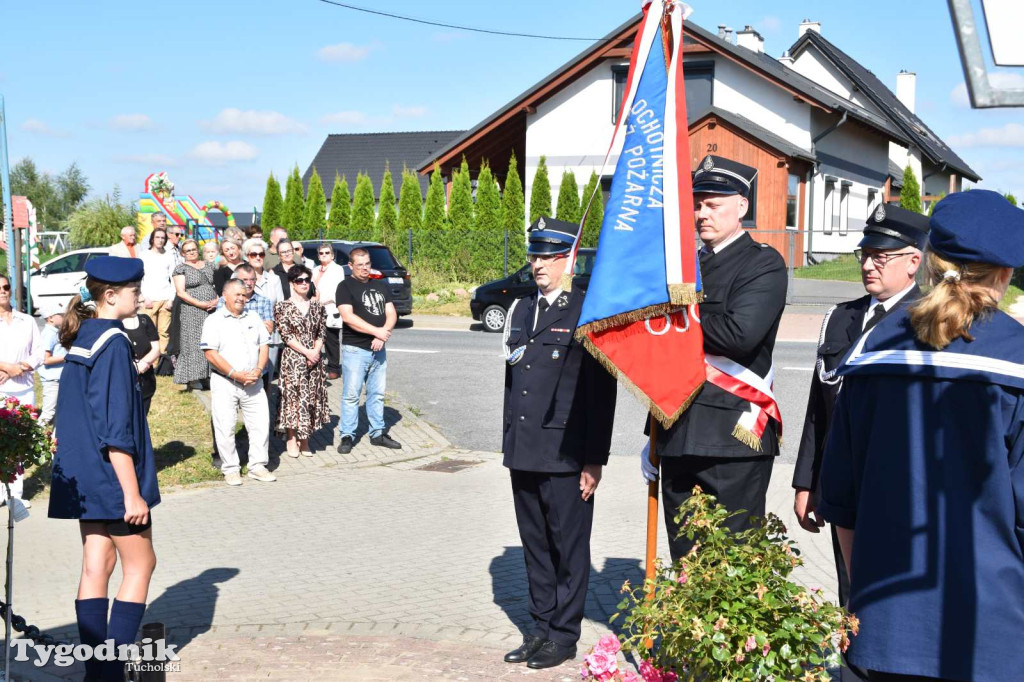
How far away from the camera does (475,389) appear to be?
46.1 feet

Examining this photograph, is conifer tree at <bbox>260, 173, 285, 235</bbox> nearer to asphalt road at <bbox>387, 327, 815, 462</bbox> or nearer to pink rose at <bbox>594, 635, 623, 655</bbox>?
asphalt road at <bbox>387, 327, 815, 462</bbox>

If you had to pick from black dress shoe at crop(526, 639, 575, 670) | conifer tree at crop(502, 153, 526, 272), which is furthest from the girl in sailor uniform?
conifer tree at crop(502, 153, 526, 272)

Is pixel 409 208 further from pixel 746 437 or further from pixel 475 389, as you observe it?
pixel 746 437

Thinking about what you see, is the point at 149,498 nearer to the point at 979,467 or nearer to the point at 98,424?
the point at 98,424

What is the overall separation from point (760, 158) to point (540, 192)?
6.70 metres

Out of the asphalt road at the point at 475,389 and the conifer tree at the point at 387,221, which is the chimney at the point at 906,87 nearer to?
the conifer tree at the point at 387,221

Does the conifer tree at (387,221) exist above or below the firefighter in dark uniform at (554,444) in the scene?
above

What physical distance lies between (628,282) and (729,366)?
546 mm

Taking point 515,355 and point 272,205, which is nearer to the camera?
point 515,355

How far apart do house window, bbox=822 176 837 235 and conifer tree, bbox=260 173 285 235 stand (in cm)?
1912

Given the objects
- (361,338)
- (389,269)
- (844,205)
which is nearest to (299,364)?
(361,338)

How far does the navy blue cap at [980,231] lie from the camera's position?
272 centimetres

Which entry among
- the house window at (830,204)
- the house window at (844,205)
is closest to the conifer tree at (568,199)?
the house window at (830,204)

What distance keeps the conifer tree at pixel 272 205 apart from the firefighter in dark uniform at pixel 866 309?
35.1 metres
